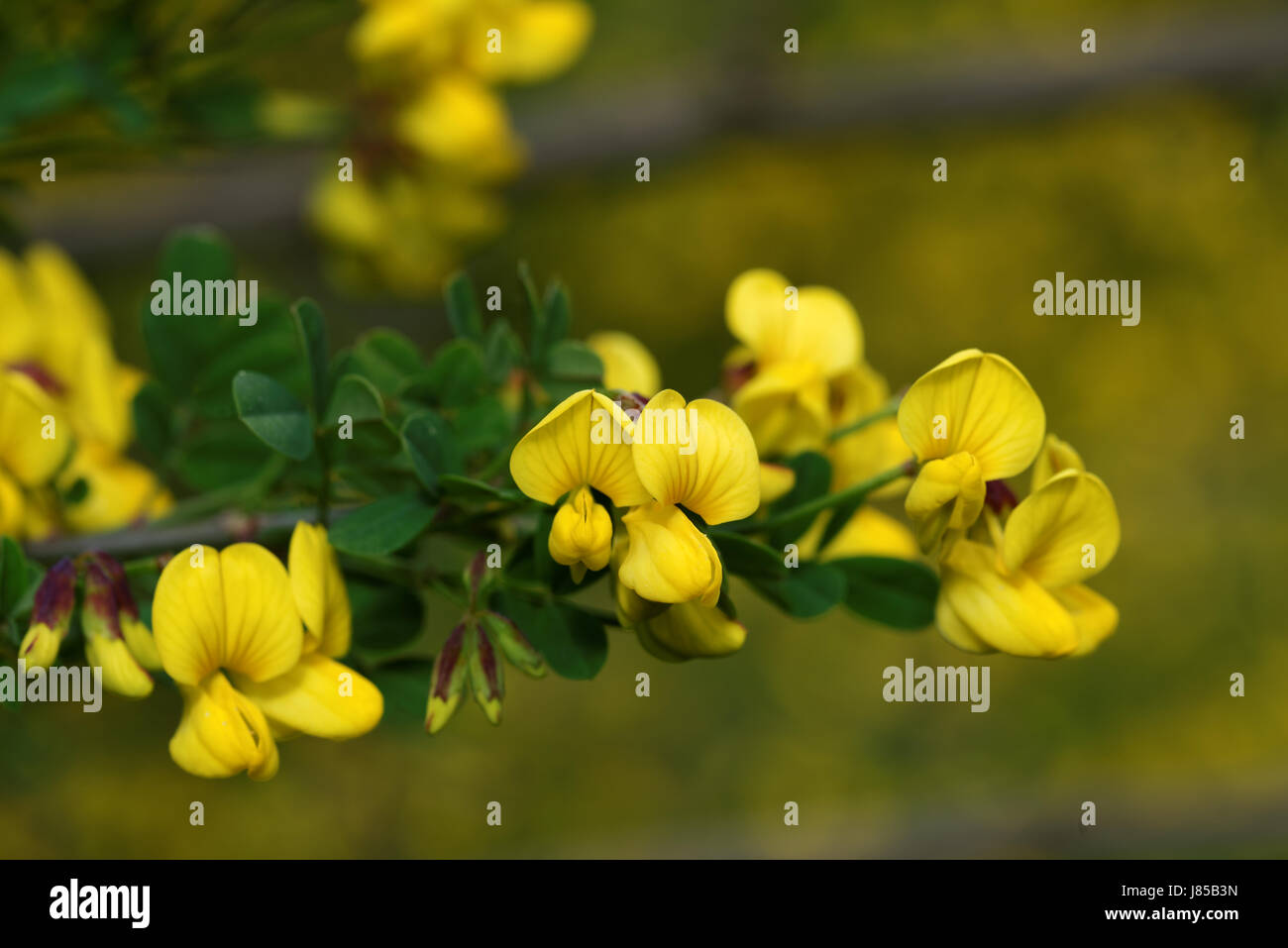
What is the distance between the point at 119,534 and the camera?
0.53 metres

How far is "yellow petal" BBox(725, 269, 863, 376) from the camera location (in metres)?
0.56

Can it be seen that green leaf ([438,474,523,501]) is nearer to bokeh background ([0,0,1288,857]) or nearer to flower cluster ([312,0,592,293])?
flower cluster ([312,0,592,293])

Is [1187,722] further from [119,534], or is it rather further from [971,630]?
[119,534]

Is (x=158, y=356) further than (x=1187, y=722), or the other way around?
(x=1187, y=722)

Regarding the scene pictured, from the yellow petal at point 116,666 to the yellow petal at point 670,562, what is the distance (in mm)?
192

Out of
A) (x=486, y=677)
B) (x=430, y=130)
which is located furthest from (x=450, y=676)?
(x=430, y=130)

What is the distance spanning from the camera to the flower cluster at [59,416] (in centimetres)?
51

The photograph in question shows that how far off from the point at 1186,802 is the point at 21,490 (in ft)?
5.81

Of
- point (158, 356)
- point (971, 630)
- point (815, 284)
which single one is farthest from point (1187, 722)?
point (158, 356)

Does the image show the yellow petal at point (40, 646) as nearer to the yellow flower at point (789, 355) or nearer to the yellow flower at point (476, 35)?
the yellow flower at point (789, 355)
